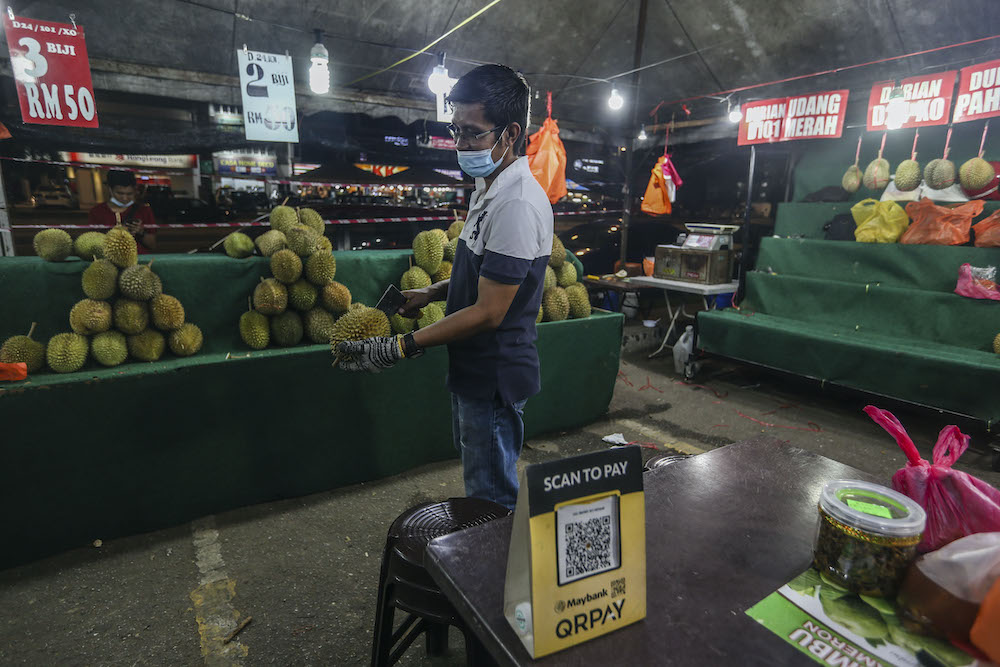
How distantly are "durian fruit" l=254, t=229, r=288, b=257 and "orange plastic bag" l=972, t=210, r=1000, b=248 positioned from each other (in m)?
5.37

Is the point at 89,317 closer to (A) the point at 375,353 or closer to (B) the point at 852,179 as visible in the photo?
(A) the point at 375,353

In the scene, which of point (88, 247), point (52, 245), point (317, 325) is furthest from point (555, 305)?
point (52, 245)

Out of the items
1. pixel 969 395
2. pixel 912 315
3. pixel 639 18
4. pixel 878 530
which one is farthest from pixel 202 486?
pixel 639 18

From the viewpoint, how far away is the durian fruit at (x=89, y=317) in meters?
2.44

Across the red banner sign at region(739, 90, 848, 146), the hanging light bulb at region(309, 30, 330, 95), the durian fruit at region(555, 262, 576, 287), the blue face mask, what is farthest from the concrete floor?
the hanging light bulb at region(309, 30, 330, 95)

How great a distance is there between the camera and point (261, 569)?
2387mm

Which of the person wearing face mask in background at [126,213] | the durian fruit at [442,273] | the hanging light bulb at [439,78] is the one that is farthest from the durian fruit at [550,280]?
the person wearing face mask in background at [126,213]

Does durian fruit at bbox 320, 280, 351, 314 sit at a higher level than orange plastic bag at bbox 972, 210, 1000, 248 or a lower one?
lower

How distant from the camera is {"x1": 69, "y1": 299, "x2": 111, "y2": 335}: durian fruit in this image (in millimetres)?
2443

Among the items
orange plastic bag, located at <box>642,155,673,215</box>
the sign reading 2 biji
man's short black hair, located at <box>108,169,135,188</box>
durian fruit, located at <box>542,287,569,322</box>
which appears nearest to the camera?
durian fruit, located at <box>542,287,569,322</box>

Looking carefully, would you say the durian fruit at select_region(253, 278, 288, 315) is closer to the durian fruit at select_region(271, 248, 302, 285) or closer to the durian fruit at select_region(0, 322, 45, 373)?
the durian fruit at select_region(271, 248, 302, 285)

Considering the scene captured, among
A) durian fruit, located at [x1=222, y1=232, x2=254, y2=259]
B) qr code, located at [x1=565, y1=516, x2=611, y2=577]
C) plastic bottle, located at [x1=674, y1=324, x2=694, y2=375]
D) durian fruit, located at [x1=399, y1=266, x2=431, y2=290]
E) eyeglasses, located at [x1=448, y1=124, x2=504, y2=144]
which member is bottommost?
plastic bottle, located at [x1=674, y1=324, x2=694, y2=375]

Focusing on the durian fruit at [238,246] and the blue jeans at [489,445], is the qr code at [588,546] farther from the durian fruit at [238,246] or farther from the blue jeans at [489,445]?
the durian fruit at [238,246]

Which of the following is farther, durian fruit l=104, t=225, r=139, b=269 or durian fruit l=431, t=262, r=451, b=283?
durian fruit l=431, t=262, r=451, b=283
